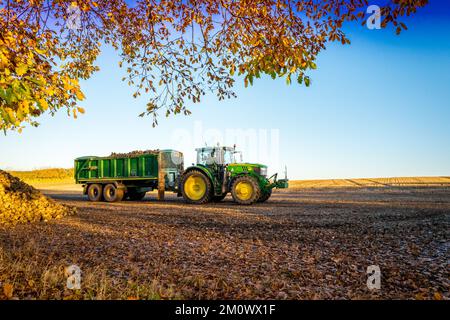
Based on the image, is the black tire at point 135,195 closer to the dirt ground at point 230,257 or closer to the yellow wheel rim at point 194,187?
the yellow wheel rim at point 194,187

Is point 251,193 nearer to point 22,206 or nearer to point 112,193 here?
point 112,193

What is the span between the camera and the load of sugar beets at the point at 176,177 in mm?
16094

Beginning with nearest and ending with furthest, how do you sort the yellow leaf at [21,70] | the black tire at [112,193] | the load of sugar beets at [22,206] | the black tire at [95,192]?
the yellow leaf at [21,70], the load of sugar beets at [22,206], the black tire at [112,193], the black tire at [95,192]

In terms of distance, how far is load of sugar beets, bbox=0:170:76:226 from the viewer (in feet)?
33.0

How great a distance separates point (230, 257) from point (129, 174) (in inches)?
568

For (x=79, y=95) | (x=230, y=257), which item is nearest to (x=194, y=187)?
(x=230, y=257)

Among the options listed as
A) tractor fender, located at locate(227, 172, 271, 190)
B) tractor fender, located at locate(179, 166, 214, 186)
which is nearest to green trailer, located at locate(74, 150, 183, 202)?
tractor fender, located at locate(179, 166, 214, 186)

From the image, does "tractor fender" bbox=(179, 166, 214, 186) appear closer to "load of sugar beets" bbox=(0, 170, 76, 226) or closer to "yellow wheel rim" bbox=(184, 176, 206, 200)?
"yellow wheel rim" bbox=(184, 176, 206, 200)

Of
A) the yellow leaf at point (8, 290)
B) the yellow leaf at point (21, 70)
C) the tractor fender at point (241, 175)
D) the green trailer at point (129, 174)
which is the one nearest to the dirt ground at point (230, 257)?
the yellow leaf at point (8, 290)

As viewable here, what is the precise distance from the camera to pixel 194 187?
1709cm

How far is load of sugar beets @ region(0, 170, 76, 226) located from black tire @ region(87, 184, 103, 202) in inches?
301

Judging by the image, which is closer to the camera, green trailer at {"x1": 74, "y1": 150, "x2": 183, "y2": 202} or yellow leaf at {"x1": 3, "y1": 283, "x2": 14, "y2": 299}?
yellow leaf at {"x1": 3, "y1": 283, "x2": 14, "y2": 299}

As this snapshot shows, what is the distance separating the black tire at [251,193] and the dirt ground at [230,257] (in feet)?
15.4

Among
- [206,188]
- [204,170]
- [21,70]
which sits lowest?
[206,188]
